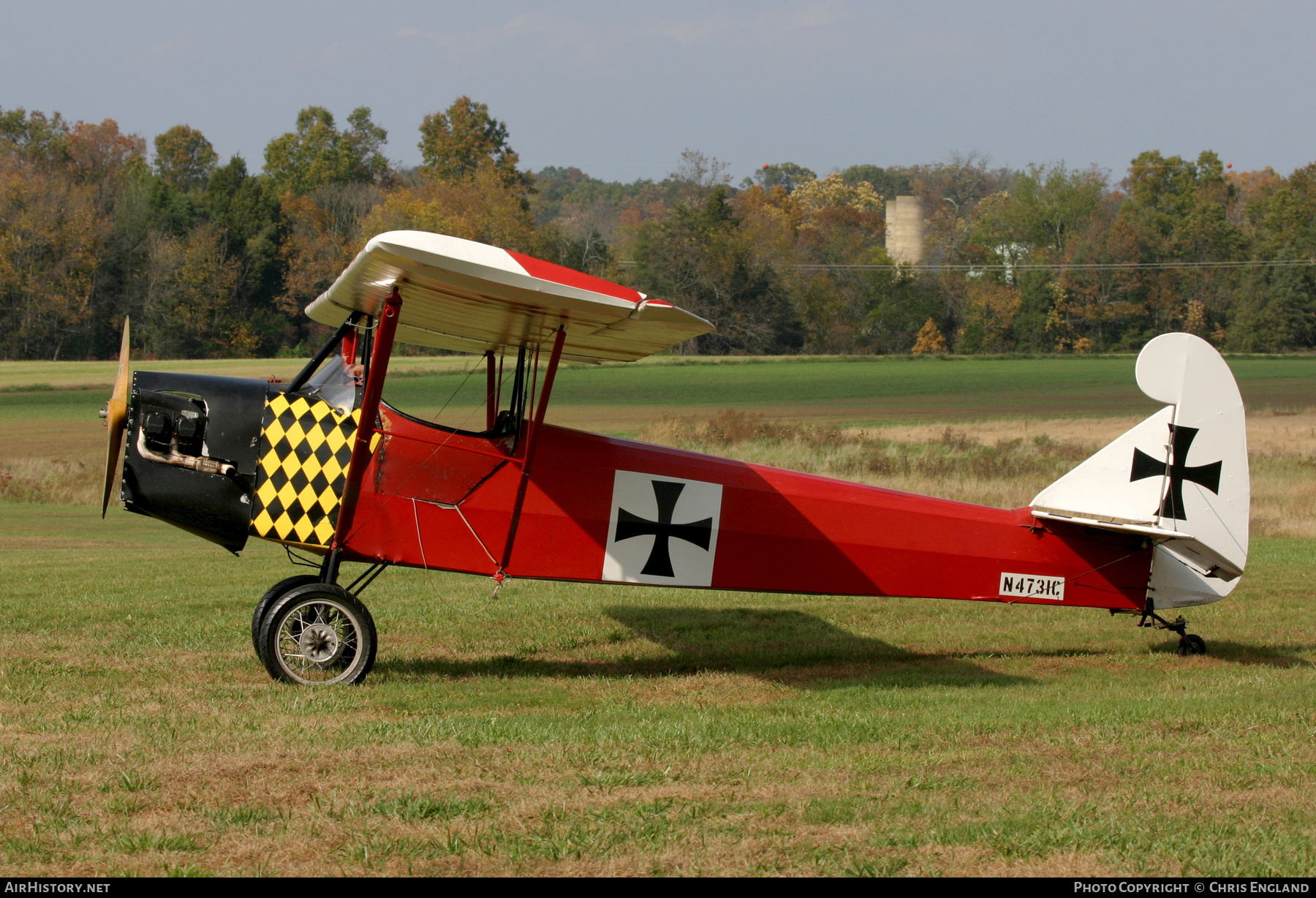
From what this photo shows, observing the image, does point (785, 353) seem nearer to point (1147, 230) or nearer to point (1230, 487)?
point (1147, 230)

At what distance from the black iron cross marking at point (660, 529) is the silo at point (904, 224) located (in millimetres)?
125704

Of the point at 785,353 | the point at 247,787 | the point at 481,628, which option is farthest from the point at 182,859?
the point at 785,353

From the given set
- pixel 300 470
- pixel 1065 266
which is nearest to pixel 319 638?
pixel 300 470

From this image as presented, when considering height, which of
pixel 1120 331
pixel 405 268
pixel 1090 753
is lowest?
pixel 1090 753

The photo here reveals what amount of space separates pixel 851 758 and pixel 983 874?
1.50m

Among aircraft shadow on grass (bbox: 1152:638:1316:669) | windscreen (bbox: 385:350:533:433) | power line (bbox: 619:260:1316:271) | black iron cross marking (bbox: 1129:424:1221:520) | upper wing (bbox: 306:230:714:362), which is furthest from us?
power line (bbox: 619:260:1316:271)

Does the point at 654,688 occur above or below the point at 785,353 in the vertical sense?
below

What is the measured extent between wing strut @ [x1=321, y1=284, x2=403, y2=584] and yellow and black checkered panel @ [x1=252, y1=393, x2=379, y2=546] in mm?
77

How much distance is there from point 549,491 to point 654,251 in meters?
72.2

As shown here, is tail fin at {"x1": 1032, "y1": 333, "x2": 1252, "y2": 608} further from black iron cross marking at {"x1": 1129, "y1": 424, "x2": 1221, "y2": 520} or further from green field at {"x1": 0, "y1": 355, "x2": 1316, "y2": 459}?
green field at {"x1": 0, "y1": 355, "x2": 1316, "y2": 459}

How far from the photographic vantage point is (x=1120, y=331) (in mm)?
85812

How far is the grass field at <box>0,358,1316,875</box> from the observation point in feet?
13.4

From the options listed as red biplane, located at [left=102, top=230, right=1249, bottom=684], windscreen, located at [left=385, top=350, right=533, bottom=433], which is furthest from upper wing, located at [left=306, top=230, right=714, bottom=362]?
windscreen, located at [left=385, top=350, right=533, bottom=433]

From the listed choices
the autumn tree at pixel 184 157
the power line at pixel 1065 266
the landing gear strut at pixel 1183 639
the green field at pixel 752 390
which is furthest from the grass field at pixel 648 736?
the autumn tree at pixel 184 157
